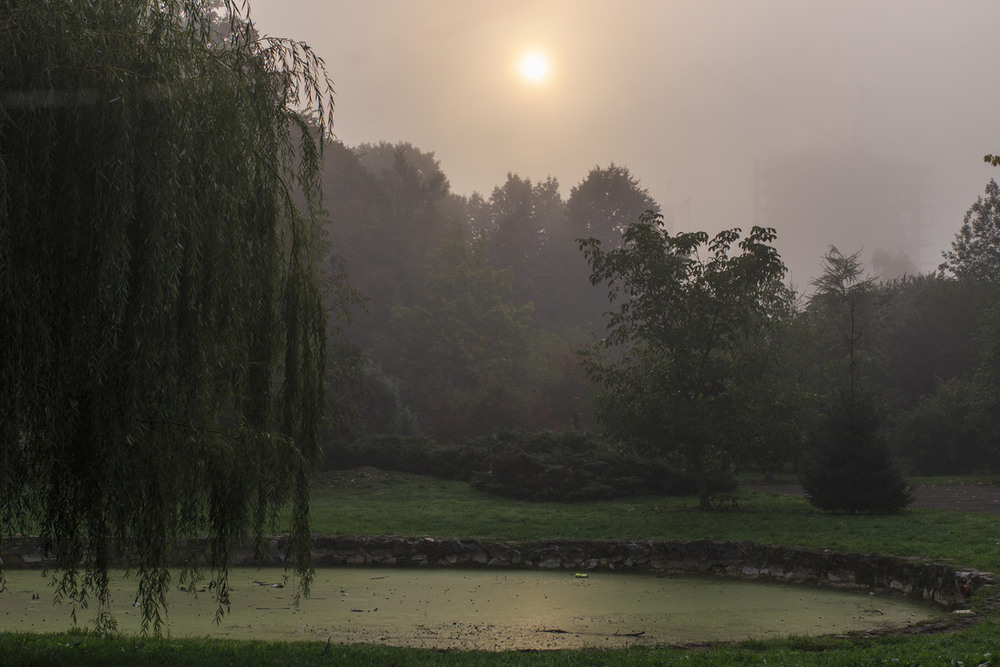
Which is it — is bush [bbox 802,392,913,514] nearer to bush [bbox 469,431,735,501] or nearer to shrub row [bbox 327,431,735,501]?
shrub row [bbox 327,431,735,501]

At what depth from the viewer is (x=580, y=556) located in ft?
52.5

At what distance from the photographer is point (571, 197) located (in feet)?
242

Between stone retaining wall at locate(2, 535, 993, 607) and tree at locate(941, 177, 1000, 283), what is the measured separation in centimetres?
3726

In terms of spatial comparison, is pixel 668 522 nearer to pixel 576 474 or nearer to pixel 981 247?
pixel 576 474

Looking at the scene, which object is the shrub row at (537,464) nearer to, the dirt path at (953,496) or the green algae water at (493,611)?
the dirt path at (953,496)

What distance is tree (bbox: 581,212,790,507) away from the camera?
62.4ft

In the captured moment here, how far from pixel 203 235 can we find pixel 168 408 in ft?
5.13

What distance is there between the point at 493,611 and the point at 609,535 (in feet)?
20.5

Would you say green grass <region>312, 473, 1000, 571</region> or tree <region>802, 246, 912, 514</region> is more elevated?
tree <region>802, 246, 912, 514</region>

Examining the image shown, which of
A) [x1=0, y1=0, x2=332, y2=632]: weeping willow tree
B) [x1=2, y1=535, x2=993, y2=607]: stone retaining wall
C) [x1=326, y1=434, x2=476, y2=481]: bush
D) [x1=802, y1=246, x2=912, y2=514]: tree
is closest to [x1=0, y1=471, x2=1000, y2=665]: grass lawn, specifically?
[x1=802, y1=246, x2=912, y2=514]: tree

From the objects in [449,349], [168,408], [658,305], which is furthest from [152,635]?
[449,349]

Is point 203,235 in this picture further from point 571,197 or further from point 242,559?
point 571,197

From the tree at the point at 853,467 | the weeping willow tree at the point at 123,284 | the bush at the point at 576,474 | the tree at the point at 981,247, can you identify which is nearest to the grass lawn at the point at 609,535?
the tree at the point at 853,467

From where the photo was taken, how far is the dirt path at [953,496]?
20161mm
